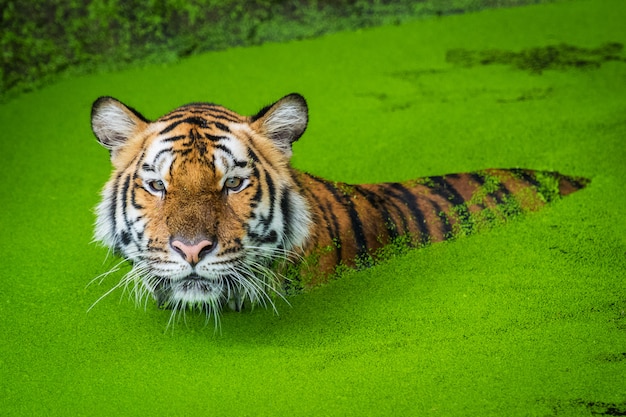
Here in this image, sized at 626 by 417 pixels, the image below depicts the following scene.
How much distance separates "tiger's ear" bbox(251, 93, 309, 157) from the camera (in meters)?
2.06

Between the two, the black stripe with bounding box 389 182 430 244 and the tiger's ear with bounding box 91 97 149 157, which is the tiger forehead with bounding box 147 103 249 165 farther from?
the black stripe with bounding box 389 182 430 244

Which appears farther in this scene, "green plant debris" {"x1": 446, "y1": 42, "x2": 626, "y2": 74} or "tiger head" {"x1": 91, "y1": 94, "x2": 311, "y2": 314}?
"green plant debris" {"x1": 446, "y1": 42, "x2": 626, "y2": 74}

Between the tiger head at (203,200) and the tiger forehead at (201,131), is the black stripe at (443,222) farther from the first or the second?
the tiger forehead at (201,131)

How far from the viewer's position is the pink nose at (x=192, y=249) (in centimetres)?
183

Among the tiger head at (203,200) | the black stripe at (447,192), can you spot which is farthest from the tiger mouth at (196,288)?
the black stripe at (447,192)

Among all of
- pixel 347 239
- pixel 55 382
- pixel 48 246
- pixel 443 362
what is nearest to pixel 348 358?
pixel 443 362

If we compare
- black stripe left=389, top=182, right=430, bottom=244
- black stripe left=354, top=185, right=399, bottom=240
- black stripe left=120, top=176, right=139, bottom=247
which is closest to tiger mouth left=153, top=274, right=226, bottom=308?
black stripe left=120, top=176, right=139, bottom=247

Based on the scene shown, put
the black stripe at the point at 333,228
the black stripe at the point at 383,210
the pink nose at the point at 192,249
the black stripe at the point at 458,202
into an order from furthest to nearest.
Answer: the black stripe at the point at 458,202 < the black stripe at the point at 383,210 < the black stripe at the point at 333,228 < the pink nose at the point at 192,249

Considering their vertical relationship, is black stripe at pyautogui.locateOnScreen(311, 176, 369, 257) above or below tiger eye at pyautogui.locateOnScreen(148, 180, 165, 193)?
below

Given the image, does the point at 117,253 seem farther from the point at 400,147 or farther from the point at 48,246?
the point at 400,147

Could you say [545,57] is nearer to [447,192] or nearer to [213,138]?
[447,192]

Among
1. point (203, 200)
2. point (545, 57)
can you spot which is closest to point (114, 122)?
point (203, 200)

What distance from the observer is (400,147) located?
3.04m

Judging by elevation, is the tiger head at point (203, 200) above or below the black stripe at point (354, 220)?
above
